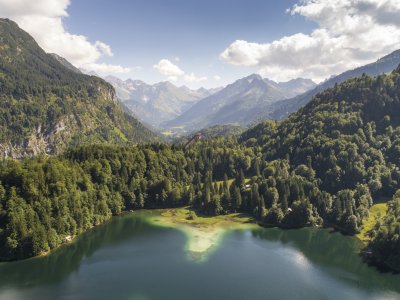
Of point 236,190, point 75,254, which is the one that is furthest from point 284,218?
point 75,254

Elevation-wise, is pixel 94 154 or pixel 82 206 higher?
pixel 94 154

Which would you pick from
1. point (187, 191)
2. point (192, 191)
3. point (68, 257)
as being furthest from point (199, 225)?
point (68, 257)

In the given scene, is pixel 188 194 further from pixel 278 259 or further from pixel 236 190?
pixel 278 259

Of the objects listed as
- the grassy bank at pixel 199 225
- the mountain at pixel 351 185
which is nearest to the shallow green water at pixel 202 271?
the grassy bank at pixel 199 225

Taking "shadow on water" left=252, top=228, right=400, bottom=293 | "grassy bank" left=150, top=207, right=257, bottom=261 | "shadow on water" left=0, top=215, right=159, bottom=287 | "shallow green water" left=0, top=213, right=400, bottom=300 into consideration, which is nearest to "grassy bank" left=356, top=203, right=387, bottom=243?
"shadow on water" left=252, top=228, right=400, bottom=293

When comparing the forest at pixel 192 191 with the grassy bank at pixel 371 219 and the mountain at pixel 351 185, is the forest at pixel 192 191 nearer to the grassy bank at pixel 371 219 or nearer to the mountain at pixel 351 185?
the mountain at pixel 351 185

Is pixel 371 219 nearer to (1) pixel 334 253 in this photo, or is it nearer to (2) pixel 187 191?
(1) pixel 334 253

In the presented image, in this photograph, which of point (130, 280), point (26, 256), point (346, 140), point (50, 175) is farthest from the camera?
point (346, 140)

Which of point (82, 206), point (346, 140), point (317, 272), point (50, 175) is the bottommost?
point (317, 272)
